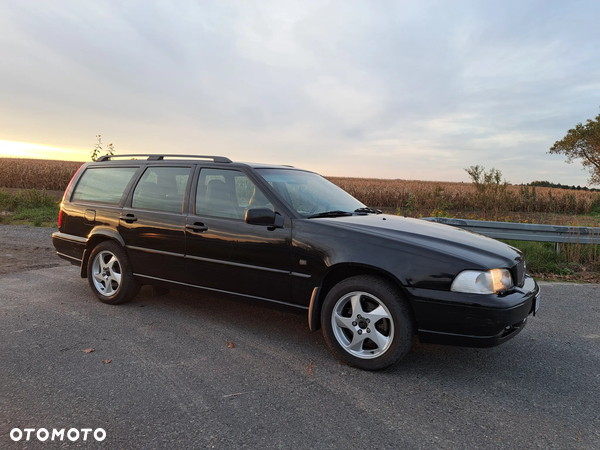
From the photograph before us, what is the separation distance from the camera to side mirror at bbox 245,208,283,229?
3.71 meters

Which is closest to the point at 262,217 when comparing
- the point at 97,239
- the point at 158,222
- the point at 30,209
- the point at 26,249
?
the point at 158,222

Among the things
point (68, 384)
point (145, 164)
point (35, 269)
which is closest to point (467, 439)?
point (68, 384)

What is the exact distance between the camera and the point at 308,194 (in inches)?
172

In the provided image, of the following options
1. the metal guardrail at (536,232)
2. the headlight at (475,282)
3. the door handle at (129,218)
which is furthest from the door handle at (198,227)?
the metal guardrail at (536,232)

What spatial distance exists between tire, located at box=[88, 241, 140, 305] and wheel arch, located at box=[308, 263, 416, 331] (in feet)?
8.05

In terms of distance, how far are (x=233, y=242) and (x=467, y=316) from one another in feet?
6.94

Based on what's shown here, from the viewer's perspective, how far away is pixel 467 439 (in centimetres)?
251

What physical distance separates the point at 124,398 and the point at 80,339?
134 cm

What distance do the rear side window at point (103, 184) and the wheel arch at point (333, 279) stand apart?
2819 millimetres

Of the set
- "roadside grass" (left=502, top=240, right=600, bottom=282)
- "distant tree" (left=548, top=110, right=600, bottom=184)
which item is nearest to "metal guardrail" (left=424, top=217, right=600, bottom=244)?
"roadside grass" (left=502, top=240, right=600, bottom=282)

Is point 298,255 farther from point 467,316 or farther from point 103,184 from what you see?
point 103,184

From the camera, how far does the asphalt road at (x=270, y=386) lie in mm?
2529

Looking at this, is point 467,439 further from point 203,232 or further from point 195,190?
point 195,190

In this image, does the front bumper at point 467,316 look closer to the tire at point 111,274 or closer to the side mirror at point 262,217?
the side mirror at point 262,217
